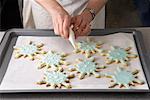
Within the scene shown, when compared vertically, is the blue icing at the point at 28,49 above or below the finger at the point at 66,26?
below

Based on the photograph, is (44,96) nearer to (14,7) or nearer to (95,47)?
(95,47)

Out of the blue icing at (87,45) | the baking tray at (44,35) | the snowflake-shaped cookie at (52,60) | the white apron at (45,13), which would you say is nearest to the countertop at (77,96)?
the baking tray at (44,35)

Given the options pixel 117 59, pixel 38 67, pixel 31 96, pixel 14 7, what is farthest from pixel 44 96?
pixel 14 7

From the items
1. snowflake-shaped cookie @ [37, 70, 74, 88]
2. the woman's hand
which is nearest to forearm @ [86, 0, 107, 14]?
the woman's hand

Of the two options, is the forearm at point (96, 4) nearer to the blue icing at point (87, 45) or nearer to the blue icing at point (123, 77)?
the blue icing at point (87, 45)

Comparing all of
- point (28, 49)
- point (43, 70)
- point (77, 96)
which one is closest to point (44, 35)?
point (28, 49)

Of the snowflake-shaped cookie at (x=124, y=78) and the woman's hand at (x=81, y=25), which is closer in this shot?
the snowflake-shaped cookie at (x=124, y=78)
